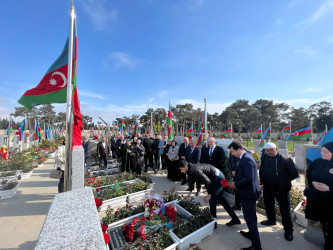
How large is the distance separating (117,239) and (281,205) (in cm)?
354

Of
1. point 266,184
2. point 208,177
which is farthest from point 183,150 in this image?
point 266,184

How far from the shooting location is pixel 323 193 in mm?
2758

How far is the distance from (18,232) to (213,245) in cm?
449

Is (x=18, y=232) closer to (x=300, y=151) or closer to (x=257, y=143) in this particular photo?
(x=300, y=151)

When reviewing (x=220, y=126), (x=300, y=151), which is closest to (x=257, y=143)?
(x=300, y=151)

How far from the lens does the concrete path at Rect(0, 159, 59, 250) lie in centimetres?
334

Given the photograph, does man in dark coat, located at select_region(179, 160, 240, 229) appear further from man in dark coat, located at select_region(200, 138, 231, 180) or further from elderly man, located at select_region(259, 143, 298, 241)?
man in dark coat, located at select_region(200, 138, 231, 180)

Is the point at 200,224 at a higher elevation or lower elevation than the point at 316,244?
higher

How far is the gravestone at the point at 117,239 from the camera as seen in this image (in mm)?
2791

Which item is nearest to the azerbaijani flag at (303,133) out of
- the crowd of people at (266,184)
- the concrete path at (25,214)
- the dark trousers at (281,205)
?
the crowd of people at (266,184)

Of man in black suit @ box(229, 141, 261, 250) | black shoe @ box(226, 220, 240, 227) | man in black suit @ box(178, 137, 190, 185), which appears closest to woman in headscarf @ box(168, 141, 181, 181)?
man in black suit @ box(178, 137, 190, 185)

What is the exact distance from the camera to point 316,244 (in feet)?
10.4

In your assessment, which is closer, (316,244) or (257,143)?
(316,244)

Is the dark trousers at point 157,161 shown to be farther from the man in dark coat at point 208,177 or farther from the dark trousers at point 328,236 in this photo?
the dark trousers at point 328,236
